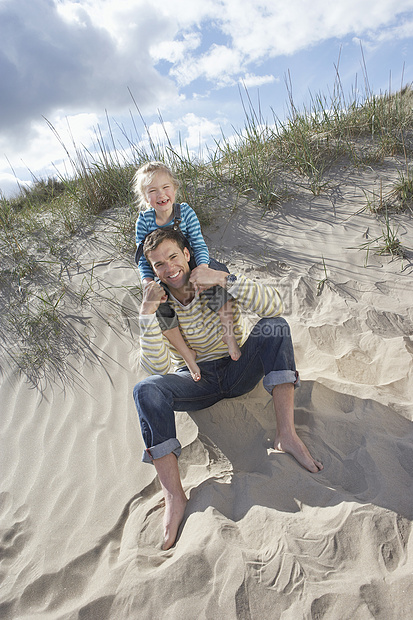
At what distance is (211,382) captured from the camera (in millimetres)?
2277

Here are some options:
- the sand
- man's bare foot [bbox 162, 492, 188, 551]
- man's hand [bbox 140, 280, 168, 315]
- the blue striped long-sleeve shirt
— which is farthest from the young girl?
man's bare foot [bbox 162, 492, 188, 551]

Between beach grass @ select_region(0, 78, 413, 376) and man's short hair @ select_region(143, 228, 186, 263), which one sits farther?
beach grass @ select_region(0, 78, 413, 376)

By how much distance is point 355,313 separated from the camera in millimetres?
3098

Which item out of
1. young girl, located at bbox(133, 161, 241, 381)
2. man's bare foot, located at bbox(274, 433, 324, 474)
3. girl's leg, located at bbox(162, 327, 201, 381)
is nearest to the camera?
man's bare foot, located at bbox(274, 433, 324, 474)

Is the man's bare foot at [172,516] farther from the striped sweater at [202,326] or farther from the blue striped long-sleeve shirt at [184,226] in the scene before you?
the blue striped long-sleeve shirt at [184,226]

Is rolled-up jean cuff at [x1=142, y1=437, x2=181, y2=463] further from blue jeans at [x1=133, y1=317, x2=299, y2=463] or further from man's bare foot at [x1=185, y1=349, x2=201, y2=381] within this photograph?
man's bare foot at [x1=185, y1=349, x2=201, y2=381]

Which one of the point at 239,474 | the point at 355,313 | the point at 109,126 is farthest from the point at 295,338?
the point at 109,126

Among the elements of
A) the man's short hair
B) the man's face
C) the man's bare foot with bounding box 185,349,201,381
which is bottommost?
the man's bare foot with bounding box 185,349,201,381

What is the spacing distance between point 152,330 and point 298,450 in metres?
0.97

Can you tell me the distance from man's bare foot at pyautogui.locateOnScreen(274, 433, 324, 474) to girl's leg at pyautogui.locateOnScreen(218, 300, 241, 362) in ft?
1.63

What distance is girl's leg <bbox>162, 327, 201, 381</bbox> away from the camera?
7.13ft

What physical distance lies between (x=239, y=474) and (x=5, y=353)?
2.51 metres

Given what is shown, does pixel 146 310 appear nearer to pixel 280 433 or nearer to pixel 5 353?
pixel 280 433

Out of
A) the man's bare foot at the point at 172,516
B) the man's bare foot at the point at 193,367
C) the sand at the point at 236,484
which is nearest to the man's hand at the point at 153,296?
the man's bare foot at the point at 193,367
